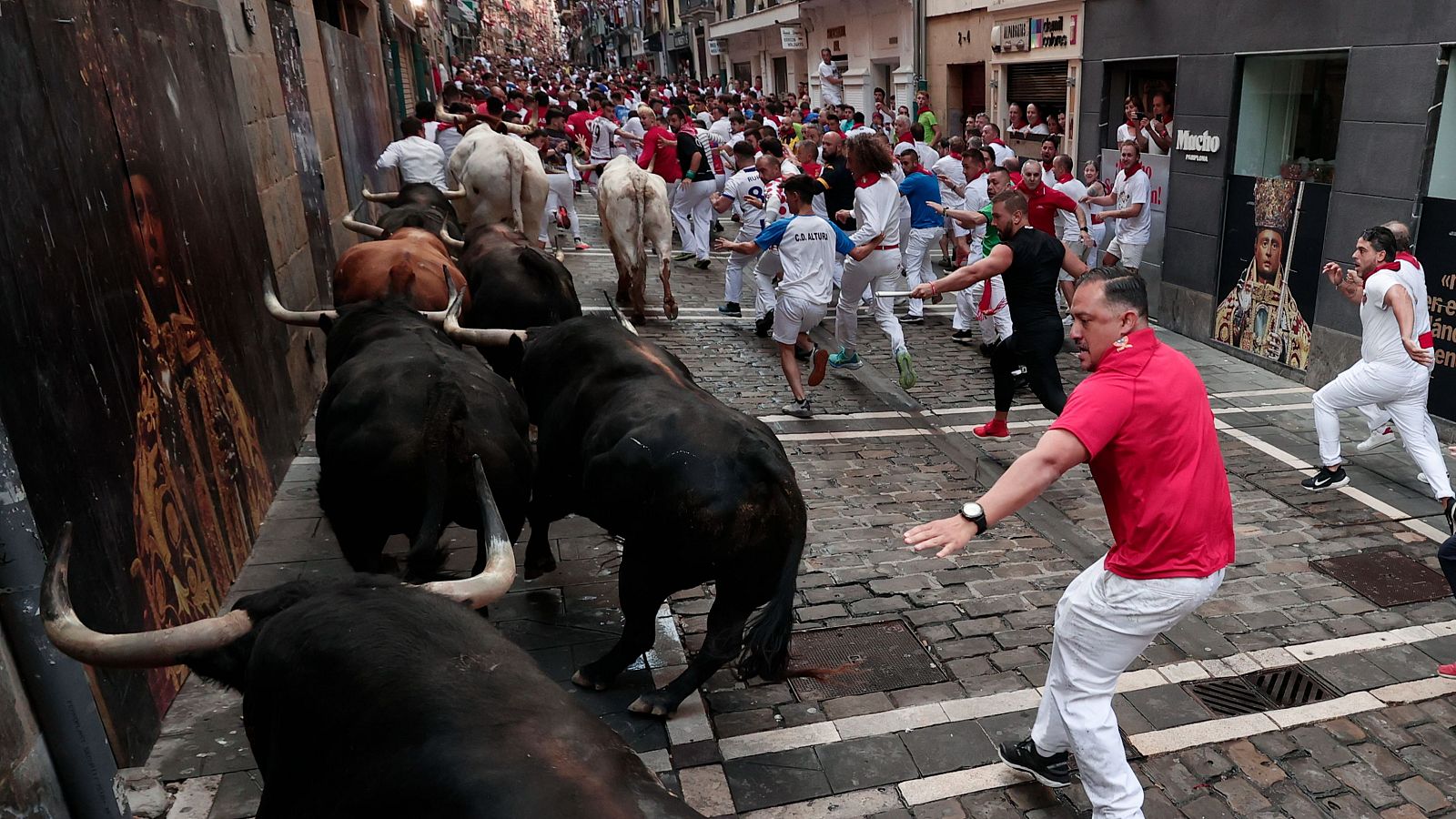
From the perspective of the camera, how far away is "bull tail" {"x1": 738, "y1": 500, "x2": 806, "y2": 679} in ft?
13.8

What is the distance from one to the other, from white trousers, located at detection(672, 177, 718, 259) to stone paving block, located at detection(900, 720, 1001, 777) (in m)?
11.4

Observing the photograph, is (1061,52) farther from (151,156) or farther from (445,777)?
(445,777)

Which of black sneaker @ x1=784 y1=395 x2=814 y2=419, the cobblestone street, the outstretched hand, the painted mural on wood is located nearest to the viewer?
the outstretched hand

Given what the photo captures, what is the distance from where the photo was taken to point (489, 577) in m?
2.97

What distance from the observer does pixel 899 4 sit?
23.4 m

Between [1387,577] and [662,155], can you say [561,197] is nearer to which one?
[662,155]

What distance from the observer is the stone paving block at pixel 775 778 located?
407 centimetres

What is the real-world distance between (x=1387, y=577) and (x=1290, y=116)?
6433mm

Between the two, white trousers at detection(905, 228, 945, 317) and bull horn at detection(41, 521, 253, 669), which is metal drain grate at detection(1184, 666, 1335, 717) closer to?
bull horn at detection(41, 521, 253, 669)

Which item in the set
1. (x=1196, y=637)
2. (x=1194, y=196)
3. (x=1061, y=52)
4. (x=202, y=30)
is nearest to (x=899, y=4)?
(x=1061, y=52)

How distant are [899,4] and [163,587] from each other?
22.7 m

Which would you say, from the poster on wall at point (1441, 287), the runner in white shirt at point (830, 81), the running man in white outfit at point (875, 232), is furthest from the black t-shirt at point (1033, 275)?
the runner in white shirt at point (830, 81)

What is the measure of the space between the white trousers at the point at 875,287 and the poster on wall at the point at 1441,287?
4.54 m

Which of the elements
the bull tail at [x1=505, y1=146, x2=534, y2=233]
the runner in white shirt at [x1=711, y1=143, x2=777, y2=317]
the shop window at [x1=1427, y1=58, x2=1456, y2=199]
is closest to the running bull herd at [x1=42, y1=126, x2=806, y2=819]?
the bull tail at [x1=505, y1=146, x2=534, y2=233]
